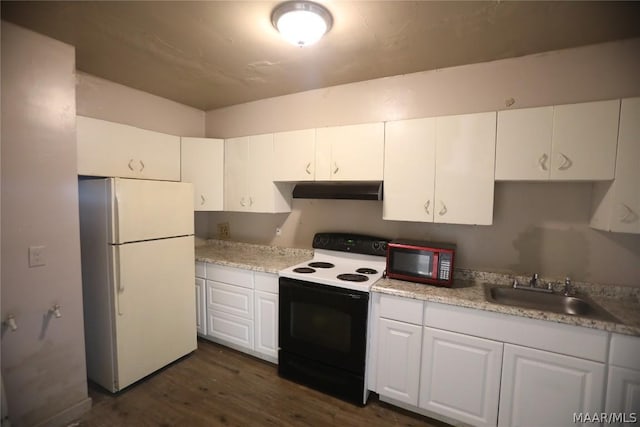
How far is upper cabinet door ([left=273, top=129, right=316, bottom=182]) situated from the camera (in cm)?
244

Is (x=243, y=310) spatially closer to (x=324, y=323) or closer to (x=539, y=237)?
(x=324, y=323)

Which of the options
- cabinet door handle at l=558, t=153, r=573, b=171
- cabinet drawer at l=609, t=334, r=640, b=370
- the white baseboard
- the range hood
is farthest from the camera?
the range hood

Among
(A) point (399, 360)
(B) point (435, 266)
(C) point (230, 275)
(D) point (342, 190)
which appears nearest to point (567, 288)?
(B) point (435, 266)

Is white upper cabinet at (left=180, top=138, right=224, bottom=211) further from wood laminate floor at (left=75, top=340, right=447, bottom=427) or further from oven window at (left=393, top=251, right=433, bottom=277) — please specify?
oven window at (left=393, top=251, right=433, bottom=277)

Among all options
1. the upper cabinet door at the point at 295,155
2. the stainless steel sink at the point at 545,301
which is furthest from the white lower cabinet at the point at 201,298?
the stainless steel sink at the point at 545,301

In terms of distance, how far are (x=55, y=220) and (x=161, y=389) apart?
4.64 feet

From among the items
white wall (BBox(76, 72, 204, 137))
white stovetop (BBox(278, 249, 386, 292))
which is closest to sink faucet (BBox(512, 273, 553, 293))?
white stovetop (BBox(278, 249, 386, 292))

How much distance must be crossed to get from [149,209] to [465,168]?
229 cm

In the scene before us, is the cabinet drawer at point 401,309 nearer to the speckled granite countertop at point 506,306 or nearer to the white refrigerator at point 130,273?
the speckled granite countertop at point 506,306

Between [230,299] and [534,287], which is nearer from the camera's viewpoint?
[534,287]

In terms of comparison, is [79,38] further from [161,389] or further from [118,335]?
[161,389]

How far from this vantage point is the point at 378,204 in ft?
8.24

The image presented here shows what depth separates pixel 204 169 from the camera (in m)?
2.87

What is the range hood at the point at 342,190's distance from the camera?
2158mm
